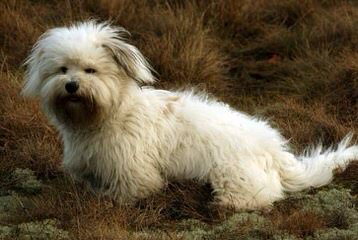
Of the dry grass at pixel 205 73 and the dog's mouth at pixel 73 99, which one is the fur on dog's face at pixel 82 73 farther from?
the dry grass at pixel 205 73

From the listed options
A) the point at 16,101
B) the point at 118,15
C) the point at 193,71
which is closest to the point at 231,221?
the point at 16,101

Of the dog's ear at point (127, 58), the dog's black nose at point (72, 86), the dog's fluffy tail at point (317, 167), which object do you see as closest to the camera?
the dog's black nose at point (72, 86)

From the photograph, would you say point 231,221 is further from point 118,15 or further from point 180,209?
point 118,15

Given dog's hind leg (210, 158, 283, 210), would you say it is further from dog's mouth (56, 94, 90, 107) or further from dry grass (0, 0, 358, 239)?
dog's mouth (56, 94, 90, 107)

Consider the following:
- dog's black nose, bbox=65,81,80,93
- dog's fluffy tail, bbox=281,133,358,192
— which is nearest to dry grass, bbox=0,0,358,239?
dog's fluffy tail, bbox=281,133,358,192

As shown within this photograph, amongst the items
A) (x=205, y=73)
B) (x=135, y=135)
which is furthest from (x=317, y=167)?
(x=205, y=73)

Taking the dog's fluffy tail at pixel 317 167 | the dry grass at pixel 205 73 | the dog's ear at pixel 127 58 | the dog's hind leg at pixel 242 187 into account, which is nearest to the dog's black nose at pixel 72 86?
the dog's ear at pixel 127 58

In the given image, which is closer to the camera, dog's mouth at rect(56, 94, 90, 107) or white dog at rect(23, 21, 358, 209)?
dog's mouth at rect(56, 94, 90, 107)

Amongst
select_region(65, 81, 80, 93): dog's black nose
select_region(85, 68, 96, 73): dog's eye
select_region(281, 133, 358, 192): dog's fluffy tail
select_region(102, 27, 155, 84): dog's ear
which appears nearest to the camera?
select_region(65, 81, 80, 93): dog's black nose
